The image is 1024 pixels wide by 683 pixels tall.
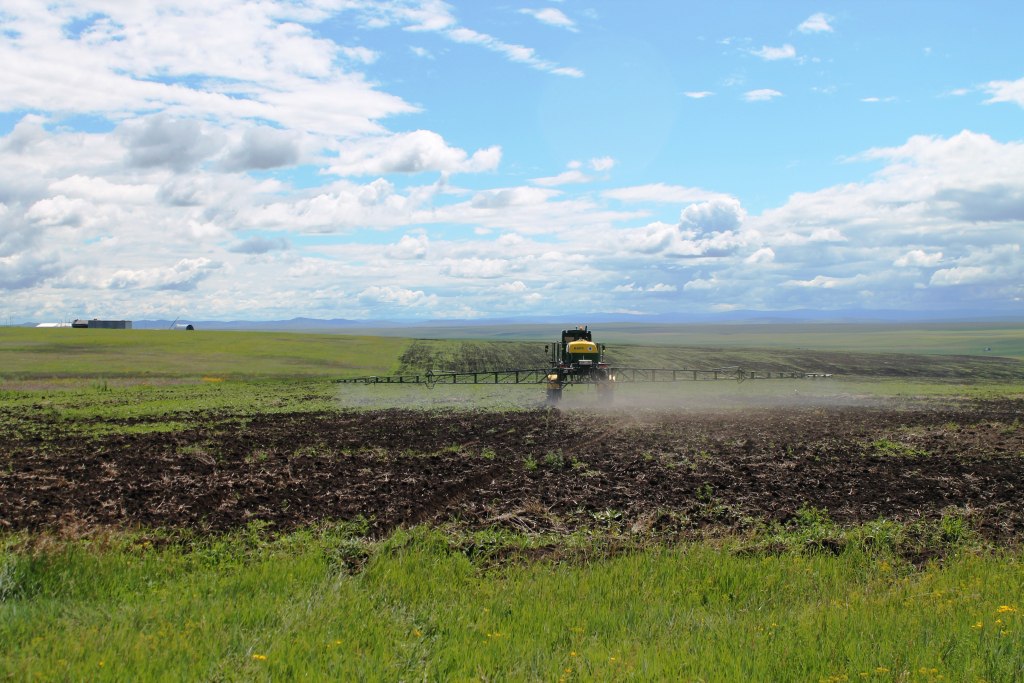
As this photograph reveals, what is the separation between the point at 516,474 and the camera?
22062mm

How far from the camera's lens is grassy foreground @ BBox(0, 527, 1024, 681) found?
8.61m

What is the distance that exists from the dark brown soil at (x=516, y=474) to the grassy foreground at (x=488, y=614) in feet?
8.80

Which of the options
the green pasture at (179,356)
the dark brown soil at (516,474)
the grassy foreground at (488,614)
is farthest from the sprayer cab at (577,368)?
the green pasture at (179,356)

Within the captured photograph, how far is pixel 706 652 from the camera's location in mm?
8938

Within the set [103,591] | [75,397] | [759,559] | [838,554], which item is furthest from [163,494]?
[75,397]

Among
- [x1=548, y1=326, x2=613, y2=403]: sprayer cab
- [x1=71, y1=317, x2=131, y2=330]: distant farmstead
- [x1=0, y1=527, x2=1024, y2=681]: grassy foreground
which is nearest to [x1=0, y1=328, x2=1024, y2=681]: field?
[x1=0, y1=527, x2=1024, y2=681]: grassy foreground

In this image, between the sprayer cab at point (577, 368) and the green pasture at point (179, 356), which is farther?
the green pasture at point (179, 356)

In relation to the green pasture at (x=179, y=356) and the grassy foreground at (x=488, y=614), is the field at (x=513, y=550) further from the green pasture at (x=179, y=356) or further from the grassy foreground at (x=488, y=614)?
the green pasture at (x=179, y=356)

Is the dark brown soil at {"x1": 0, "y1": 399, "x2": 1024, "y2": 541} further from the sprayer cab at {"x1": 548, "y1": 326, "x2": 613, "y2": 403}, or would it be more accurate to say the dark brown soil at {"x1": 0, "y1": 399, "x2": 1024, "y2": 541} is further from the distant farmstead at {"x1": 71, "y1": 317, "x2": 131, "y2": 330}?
the distant farmstead at {"x1": 71, "y1": 317, "x2": 131, "y2": 330}

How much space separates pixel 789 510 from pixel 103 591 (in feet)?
44.2

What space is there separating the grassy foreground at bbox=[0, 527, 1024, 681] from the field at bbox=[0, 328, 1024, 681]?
5 cm

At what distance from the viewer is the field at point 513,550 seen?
8945 mm

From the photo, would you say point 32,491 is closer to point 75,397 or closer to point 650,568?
point 650,568

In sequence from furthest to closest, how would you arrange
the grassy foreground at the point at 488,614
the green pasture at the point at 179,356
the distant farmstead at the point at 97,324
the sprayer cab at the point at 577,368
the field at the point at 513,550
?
the distant farmstead at the point at 97,324 → the green pasture at the point at 179,356 → the sprayer cab at the point at 577,368 → the field at the point at 513,550 → the grassy foreground at the point at 488,614
